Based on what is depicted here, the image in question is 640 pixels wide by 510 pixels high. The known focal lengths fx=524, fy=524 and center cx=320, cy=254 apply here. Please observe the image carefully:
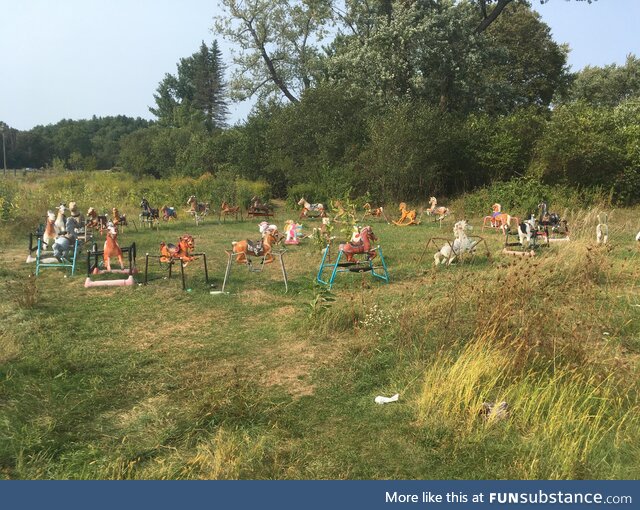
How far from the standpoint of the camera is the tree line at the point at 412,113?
1653cm

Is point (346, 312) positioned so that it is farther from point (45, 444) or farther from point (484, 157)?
point (484, 157)

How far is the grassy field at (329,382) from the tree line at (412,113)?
10.9 m

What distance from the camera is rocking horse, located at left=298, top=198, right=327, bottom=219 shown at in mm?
15820

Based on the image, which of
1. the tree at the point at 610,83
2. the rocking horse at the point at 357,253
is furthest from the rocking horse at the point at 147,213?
the tree at the point at 610,83

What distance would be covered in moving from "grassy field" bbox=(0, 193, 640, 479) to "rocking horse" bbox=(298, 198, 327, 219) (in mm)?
8696

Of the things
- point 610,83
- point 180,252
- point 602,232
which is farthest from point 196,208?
point 610,83

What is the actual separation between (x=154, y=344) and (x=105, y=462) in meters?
2.31

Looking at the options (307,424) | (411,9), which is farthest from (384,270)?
(411,9)

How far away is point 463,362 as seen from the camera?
14.0 ft

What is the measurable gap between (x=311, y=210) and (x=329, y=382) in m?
13.1

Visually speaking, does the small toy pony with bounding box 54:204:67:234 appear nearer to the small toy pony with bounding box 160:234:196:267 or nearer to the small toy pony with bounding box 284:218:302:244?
the small toy pony with bounding box 160:234:196:267

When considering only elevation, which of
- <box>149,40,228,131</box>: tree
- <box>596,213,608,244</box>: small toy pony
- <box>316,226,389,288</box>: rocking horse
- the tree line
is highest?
<box>149,40,228,131</box>: tree

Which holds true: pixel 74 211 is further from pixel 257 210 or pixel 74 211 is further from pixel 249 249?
pixel 257 210

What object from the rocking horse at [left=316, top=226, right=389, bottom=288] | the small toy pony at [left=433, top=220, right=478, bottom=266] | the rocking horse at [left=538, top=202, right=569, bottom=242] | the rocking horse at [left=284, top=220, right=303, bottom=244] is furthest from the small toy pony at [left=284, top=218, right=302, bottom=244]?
the rocking horse at [left=538, top=202, right=569, bottom=242]
